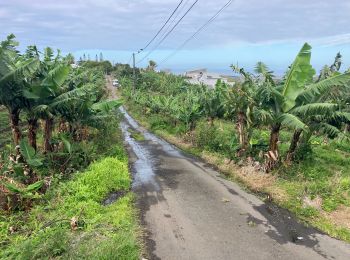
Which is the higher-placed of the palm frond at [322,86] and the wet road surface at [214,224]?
the palm frond at [322,86]

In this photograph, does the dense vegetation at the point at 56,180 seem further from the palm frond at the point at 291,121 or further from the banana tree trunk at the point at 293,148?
the banana tree trunk at the point at 293,148

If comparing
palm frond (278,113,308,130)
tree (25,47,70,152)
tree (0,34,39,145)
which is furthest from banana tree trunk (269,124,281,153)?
tree (0,34,39,145)

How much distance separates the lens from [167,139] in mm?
21453

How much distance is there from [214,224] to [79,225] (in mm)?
3183

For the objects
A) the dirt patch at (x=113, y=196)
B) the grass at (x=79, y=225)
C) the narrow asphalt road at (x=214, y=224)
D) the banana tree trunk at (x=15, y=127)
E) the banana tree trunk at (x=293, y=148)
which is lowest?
the dirt patch at (x=113, y=196)

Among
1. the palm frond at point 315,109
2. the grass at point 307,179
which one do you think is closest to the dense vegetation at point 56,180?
the grass at point 307,179

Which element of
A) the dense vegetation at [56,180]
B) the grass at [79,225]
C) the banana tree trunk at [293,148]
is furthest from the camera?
the banana tree trunk at [293,148]

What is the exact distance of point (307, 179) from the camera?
11031 millimetres

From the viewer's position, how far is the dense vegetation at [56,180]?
21.9 feet

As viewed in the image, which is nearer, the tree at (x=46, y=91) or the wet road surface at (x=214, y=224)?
the wet road surface at (x=214, y=224)

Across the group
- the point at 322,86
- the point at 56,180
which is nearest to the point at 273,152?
the point at 322,86

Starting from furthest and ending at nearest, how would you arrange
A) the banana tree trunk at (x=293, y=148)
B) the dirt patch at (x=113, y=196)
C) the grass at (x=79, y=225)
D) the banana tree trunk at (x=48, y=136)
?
the banana tree trunk at (x=48, y=136) → the banana tree trunk at (x=293, y=148) → the dirt patch at (x=113, y=196) → the grass at (x=79, y=225)

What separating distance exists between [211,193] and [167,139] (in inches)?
427

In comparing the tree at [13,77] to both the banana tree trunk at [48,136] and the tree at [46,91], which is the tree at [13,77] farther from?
the banana tree trunk at [48,136]
